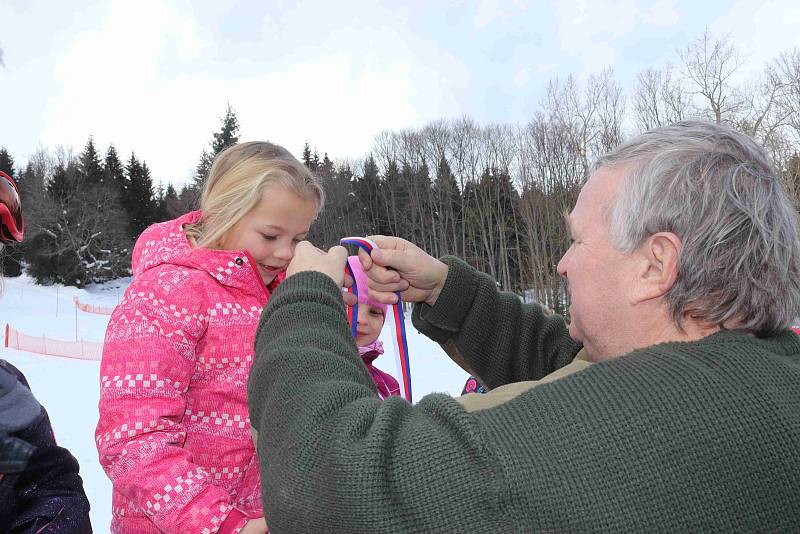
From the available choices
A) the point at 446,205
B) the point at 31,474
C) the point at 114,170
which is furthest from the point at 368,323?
the point at 114,170

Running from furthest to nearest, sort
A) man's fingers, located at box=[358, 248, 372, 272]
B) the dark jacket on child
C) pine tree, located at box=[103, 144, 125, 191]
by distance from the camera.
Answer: pine tree, located at box=[103, 144, 125, 191] < man's fingers, located at box=[358, 248, 372, 272] < the dark jacket on child

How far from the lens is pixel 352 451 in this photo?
39.8 inches

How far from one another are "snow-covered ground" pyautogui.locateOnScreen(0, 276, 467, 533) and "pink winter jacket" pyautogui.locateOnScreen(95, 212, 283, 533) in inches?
24.6

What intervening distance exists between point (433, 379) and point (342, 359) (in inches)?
422

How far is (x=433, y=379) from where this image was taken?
1168 centimetres

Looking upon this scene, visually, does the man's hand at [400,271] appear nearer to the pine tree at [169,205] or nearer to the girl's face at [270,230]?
the girl's face at [270,230]

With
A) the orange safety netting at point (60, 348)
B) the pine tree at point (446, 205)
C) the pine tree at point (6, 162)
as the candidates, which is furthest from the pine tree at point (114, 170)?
the orange safety netting at point (60, 348)

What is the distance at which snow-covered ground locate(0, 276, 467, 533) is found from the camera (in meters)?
6.42

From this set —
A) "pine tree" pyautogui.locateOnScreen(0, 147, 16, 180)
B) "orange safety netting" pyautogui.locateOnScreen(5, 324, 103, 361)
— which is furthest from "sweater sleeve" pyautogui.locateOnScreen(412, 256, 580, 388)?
"pine tree" pyautogui.locateOnScreen(0, 147, 16, 180)

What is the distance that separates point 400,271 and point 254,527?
1.12m

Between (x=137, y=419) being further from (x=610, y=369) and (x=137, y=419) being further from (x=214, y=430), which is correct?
(x=610, y=369)

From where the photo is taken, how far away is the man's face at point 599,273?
56.8 inches

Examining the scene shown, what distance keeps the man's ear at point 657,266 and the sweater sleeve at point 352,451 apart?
2.10 feet

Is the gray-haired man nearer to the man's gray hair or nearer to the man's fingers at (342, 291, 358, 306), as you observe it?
the man's gray hair
